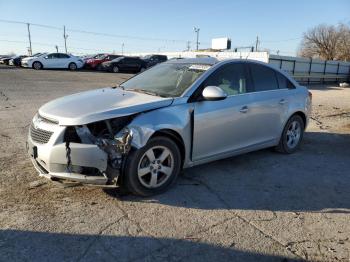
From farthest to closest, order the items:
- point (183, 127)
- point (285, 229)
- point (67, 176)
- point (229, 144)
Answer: point (229, 144) < point (183, 127) < point (67, 176) < point (285, 229)

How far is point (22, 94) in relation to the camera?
13844 millimetres

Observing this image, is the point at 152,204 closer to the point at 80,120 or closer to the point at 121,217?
the point at 121,217

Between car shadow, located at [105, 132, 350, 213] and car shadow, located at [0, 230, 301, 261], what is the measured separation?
90 centimetres

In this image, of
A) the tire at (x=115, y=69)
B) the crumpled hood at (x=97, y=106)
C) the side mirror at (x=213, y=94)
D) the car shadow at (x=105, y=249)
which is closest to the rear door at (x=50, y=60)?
the tire at (x=115, y=69)

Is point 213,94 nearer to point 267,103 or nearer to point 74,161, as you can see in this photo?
point 267,103

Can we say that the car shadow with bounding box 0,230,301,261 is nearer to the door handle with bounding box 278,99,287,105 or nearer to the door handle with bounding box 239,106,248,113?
the door handle with bounding box 239,106,248,113

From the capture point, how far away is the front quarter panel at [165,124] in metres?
4.28

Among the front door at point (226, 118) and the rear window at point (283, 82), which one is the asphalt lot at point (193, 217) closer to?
the front door at point (226, 118)

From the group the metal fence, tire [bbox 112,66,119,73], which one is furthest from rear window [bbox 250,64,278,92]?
tire [bbox 112,66,119,73]

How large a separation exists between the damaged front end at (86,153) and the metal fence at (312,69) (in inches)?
905

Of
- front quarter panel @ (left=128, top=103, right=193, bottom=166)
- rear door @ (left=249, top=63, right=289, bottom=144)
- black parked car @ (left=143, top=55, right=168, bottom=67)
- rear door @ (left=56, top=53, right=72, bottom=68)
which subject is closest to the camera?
front quarter panel @ (left=128, top=103, right=193, bottom=166)

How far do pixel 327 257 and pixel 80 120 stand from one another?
281 centimetres

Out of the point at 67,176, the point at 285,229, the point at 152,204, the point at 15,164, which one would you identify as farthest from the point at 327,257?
the point at 15,164

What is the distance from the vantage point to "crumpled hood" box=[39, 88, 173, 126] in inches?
165
